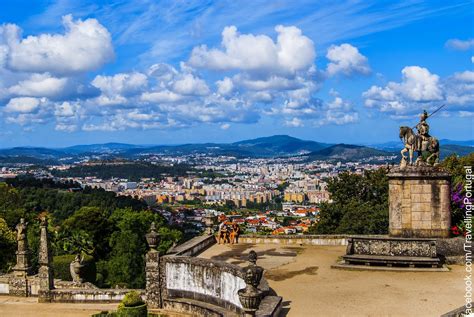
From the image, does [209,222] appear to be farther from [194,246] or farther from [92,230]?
[92,230]

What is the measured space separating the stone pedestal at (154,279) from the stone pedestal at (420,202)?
27.5 ft

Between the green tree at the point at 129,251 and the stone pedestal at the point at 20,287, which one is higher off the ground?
the stone pedestal at the point at 20,287

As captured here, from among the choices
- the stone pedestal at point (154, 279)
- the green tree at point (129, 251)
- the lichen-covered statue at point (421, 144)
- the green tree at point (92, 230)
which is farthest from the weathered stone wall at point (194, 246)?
the green tree at point (92, 230)

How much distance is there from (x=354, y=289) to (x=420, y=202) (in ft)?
17.1

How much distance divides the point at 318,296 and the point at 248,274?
4427 millimetres

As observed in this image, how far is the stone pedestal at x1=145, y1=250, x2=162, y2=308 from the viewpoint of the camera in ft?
44.8

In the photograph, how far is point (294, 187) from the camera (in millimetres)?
195000

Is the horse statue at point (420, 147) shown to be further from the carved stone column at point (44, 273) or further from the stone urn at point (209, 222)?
the carved stone column at point (44, 273)

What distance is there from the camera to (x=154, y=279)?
1364 cm

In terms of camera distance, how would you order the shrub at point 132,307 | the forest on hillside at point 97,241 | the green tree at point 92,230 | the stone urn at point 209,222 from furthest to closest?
the green tree at point 92,230
the forest on hillside at point 97,241
the stone urn at point 209,222
the shrub at point 132,307

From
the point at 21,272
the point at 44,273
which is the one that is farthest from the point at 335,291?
the point at 21,272

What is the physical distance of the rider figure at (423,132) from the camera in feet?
56.4

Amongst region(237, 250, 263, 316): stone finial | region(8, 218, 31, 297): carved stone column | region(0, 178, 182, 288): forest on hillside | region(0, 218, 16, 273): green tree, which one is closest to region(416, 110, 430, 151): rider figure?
region(237, 250, 263, 316): stone finial

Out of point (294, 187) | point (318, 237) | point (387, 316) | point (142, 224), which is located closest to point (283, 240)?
point (318, 237)
